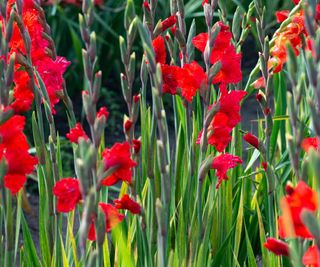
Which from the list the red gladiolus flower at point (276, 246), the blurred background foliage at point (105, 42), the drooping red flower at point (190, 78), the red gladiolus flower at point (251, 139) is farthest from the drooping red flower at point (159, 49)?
the blurred background foliage at point (105, 42)

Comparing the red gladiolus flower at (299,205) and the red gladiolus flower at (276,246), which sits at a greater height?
the red gladiolus flower at (299,205)

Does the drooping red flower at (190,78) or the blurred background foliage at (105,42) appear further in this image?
the blurred background foliage at (105,42)

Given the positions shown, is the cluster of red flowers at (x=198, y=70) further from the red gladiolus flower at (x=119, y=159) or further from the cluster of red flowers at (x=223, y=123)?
the red gladiolus flower at (x=119, y=159)

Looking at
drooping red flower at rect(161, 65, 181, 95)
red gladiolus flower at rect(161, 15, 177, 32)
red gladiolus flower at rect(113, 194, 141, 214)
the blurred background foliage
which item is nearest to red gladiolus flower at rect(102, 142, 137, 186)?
red gladiolus flower at rect(113, 194, 141, 214)

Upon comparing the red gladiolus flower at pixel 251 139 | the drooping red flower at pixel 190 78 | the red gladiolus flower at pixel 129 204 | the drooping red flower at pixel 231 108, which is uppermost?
the drooping red flower at pixel 190 78

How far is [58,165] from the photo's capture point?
6.88 ft

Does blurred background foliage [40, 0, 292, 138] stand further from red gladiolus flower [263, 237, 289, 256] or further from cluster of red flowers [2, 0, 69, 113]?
red gladiolus flower [263, 237, 289, 256]

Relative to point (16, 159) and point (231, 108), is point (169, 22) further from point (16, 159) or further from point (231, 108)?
point (16, 159)

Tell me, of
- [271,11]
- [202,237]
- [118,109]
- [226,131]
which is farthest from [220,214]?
[271,11]

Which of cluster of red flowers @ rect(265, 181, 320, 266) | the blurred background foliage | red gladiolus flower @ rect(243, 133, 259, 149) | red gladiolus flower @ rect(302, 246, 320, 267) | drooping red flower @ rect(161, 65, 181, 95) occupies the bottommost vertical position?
red gladiolus flower @ rect(302, 246, 320, 267)

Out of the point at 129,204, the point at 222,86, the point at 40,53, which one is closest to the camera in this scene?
the point at 129,204

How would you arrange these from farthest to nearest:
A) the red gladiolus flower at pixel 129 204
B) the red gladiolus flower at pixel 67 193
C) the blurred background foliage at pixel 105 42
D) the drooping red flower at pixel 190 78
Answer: the blurred background foliage at pixel 105 42 → the drooping red flower at pixel 190 78 → the red gladiolus flower at pixel 129 204 → the red gladiolus flower at pixel 67 193

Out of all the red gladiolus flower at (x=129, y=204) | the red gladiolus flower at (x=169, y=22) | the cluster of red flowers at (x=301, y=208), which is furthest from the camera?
the red gladiolus flower at (x=169, y=22)

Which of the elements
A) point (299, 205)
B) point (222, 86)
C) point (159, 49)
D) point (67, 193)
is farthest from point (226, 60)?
point (299, 205)
